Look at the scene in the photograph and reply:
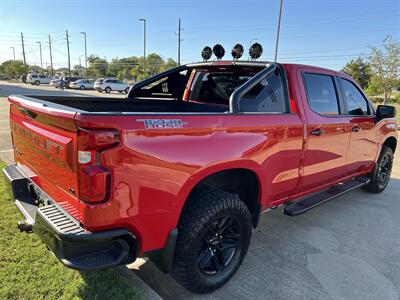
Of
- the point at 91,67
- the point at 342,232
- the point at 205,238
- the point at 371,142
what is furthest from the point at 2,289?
the point at 91,67

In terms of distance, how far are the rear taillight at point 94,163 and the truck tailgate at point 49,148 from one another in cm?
7

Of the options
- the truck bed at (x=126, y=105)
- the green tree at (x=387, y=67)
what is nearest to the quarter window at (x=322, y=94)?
the truck bed at (x=126, y=105)

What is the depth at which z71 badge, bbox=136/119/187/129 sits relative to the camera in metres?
1.92

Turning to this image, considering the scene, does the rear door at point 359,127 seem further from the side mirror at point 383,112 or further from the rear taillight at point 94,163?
the rear taillight at point 94,163

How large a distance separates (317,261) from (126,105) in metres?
2.77

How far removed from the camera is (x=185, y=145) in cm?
213

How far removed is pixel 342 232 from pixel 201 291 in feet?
7.33

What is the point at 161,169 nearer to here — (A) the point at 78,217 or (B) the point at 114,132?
(B) the point at 114,132

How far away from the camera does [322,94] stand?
3615mm

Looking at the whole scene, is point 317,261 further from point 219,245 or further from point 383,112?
point 383,112

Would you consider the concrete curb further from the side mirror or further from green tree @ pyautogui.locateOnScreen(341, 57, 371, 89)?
green tree @ pyautogui.locateOnScreen(341, 57, 371, 89)

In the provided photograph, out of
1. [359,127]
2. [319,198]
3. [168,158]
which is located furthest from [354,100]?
[168,158]

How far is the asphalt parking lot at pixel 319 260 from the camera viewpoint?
2691 millimetres

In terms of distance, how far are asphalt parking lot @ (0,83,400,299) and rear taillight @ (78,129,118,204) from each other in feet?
4.12
